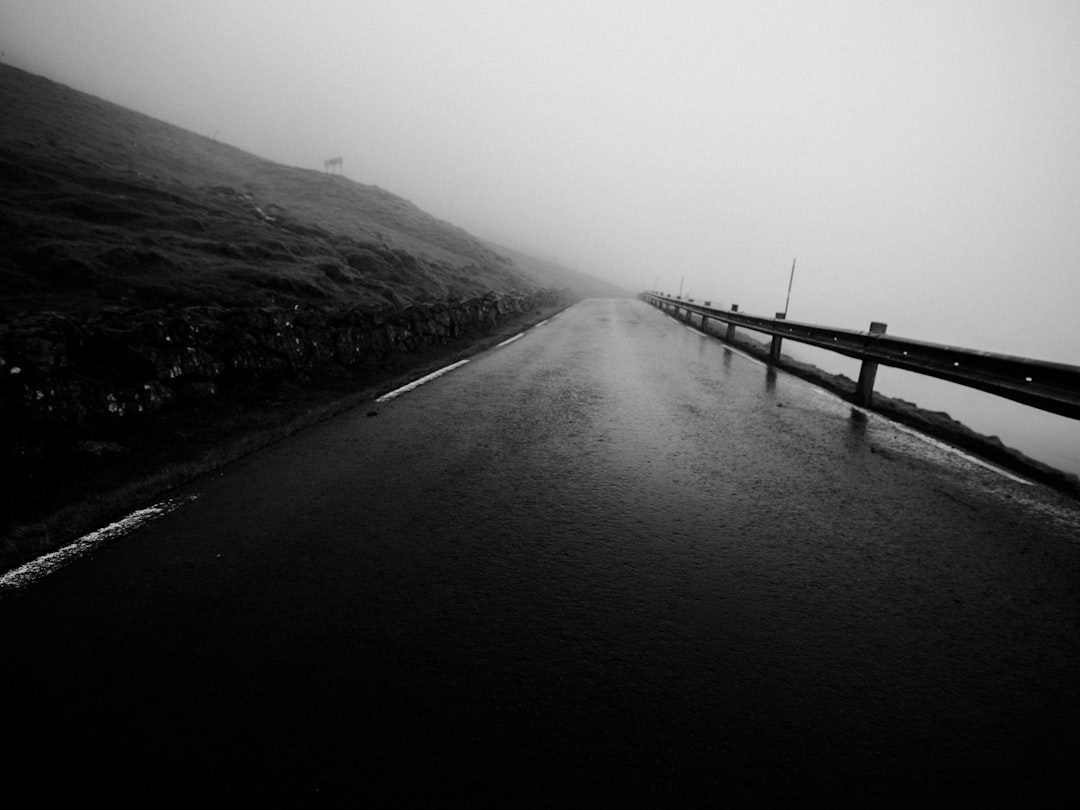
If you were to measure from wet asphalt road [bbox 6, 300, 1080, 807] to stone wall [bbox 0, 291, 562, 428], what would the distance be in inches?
88.2

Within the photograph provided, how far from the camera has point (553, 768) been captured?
1588 mm

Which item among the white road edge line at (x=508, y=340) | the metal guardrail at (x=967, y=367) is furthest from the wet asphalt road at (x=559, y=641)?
the white road edge line at (x=508, y=340)

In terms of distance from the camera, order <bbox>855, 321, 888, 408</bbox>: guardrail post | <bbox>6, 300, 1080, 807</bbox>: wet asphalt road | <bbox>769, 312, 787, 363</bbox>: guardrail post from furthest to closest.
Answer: <bbox>769, 312, 787, 363</bbox>: guardrail post
<bbox>855, 321, 888, 408</bbox>: guardrail post
<bbox>6, 300, 1080, 807</bbox>: wet asphalt road

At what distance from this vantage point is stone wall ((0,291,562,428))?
15.2 feet

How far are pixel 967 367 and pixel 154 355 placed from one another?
32.3 feet

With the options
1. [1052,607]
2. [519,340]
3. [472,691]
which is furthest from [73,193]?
[1052,607]

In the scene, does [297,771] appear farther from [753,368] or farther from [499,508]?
[753,368]

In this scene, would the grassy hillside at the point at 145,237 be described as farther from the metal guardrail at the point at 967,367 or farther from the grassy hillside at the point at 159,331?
the metal guardrail at the point at 967,367

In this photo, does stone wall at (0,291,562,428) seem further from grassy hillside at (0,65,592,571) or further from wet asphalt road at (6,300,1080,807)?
wet asphalt road at (6,300,1080,807)

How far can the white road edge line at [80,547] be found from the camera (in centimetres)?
257

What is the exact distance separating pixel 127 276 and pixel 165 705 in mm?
15531

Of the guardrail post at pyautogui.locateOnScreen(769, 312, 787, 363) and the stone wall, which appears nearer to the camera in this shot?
the stone wall

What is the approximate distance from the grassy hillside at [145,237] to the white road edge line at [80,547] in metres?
9.68

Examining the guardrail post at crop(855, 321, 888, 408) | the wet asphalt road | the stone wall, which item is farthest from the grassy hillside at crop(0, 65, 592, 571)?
the guardrail post at crop(855, 321, 888, 408)
